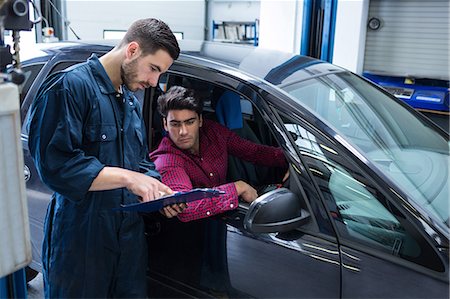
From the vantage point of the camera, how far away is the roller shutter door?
4055 mm

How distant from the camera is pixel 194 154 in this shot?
2068mm

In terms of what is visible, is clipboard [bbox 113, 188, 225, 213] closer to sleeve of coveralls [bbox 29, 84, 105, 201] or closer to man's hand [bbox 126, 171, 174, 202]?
man's hand [bbox 126, 171, 174, 202]

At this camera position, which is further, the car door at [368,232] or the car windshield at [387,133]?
the car windshield at [387,133]

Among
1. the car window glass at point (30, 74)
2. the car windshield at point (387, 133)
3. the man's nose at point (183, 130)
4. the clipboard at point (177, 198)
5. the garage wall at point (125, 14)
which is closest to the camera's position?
the clipboard at point (177, 198)

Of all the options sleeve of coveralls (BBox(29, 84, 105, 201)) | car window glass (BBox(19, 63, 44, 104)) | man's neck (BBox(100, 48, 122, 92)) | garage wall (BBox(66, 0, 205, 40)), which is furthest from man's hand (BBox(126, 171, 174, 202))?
garage wall (BBox(66, 0, 205, 40))

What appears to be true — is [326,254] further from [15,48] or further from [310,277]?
[15,48]

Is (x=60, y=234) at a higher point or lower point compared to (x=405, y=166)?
lower

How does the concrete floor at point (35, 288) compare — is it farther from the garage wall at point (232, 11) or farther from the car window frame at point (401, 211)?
the garage wall at point (232, 11)

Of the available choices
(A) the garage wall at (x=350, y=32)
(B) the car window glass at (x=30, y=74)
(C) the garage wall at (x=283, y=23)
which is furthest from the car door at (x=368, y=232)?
(C) the garage wall at (x=283, y=23)

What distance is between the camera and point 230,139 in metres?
2.27

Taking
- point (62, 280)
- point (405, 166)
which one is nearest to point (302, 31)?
point (405, 166)

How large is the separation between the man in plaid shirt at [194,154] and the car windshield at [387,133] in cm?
44

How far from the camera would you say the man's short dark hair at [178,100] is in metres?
2.02

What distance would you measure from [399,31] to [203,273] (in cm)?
339
